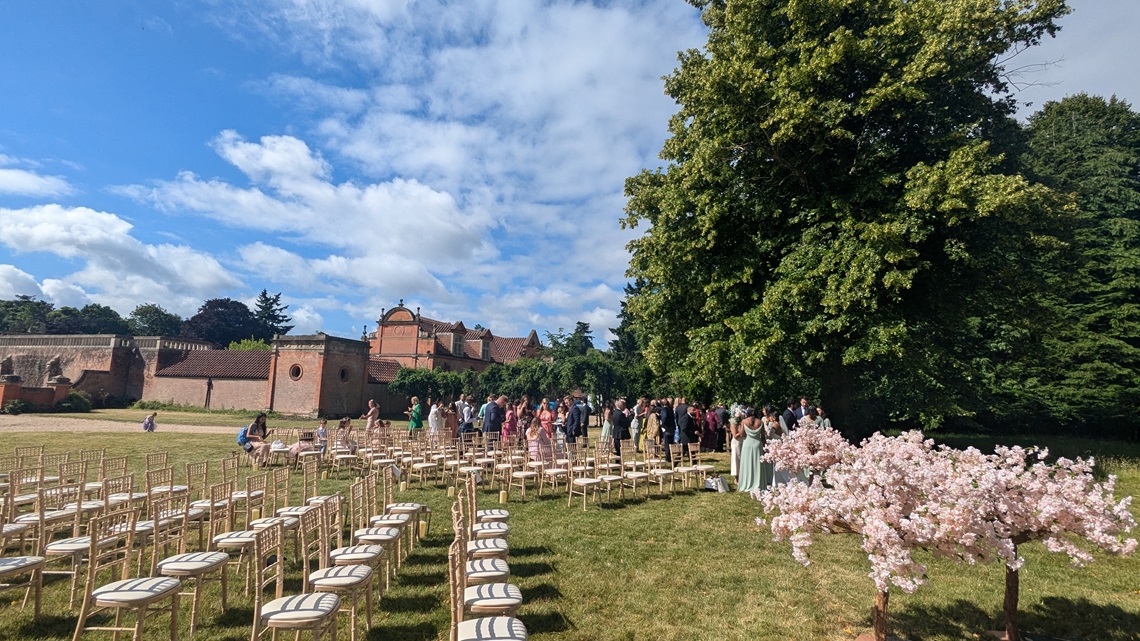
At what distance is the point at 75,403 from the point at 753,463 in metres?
46.2

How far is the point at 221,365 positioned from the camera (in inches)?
1686

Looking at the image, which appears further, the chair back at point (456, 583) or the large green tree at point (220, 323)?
the large green tree at point (220, 323)

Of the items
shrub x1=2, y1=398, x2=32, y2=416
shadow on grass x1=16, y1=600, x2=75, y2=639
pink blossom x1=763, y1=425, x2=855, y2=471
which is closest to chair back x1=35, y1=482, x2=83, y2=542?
shadow on grass x1=16, y1=600, x2=75, y2=639

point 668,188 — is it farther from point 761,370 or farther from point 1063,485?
point 1063,485

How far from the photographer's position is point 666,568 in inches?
276

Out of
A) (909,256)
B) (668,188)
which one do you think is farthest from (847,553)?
(668,188)

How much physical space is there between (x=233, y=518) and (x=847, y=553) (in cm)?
804

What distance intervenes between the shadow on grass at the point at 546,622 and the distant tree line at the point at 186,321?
67.8 m

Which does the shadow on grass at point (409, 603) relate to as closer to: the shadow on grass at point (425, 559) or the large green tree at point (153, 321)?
the shadow on grass at point (425, 559)

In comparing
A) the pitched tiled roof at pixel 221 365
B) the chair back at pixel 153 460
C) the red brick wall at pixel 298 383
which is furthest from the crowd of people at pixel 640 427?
the pitched tiled roof at pixel 221 365

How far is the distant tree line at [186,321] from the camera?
70312mm

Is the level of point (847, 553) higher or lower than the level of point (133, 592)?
lower

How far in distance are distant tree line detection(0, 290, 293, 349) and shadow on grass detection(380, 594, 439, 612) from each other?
219ft

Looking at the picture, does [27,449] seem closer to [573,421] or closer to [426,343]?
[573,421]
